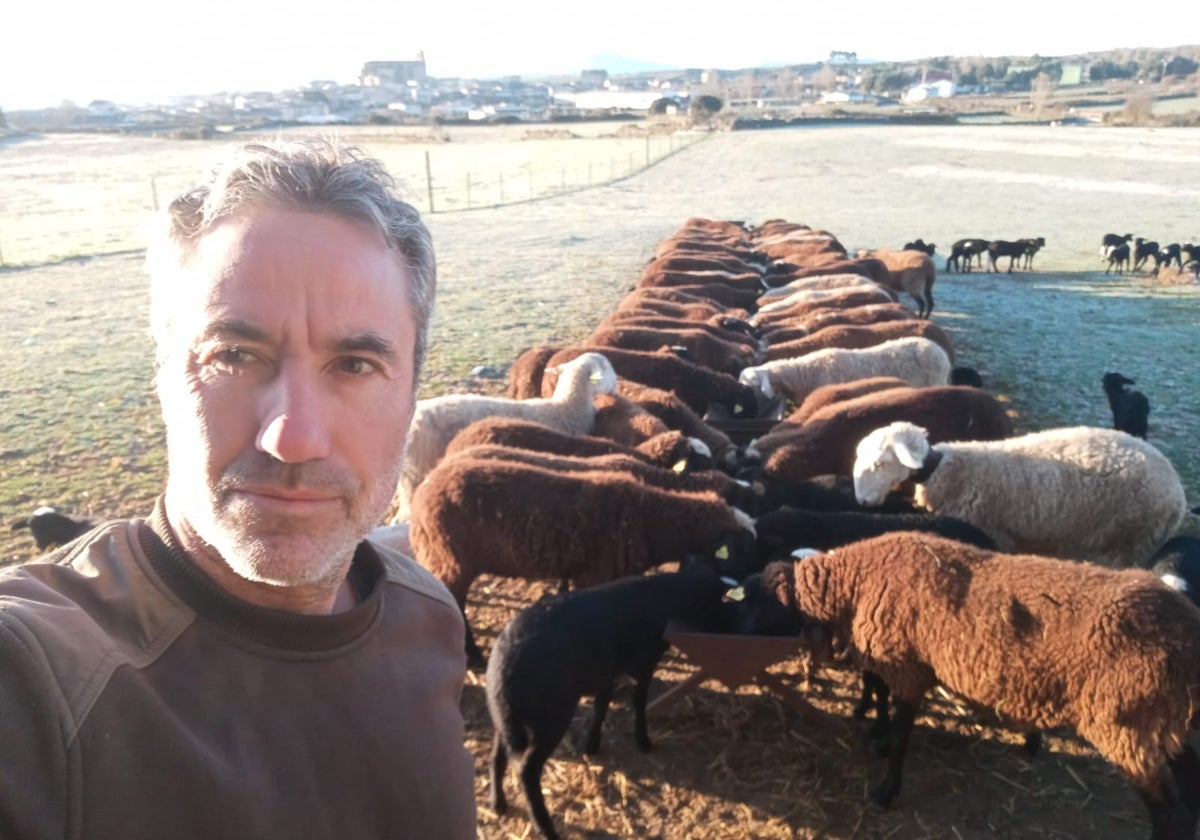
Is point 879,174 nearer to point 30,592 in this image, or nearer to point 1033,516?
point 1033,516

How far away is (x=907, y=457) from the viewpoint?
601cm

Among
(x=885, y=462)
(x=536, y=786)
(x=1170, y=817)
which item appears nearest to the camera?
(x=1170, y=817)

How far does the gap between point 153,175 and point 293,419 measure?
33.8 m

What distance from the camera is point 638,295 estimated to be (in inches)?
513

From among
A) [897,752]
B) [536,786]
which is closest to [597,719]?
[536,786]

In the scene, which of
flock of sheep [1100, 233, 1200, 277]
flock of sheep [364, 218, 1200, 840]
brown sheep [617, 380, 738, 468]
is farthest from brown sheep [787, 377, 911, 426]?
flock of sheep [1100, 233, 1200, 277]

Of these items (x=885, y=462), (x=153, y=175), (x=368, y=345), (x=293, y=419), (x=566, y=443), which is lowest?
(x=885, y=462)

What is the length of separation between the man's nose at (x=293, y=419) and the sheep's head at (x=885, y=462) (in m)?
5.31

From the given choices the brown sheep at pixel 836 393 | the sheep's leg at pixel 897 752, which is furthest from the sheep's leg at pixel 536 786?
the brown sheep at pixel 836 393

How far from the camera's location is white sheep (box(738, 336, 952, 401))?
934 centimetres

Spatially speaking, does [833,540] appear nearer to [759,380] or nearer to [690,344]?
[759,380]

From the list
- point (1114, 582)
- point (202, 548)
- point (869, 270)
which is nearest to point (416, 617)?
point (202, 548)

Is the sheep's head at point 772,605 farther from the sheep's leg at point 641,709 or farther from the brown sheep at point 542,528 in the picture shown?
the sheep's leg at point 641,709

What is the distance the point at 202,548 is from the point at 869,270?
15.7 meters
